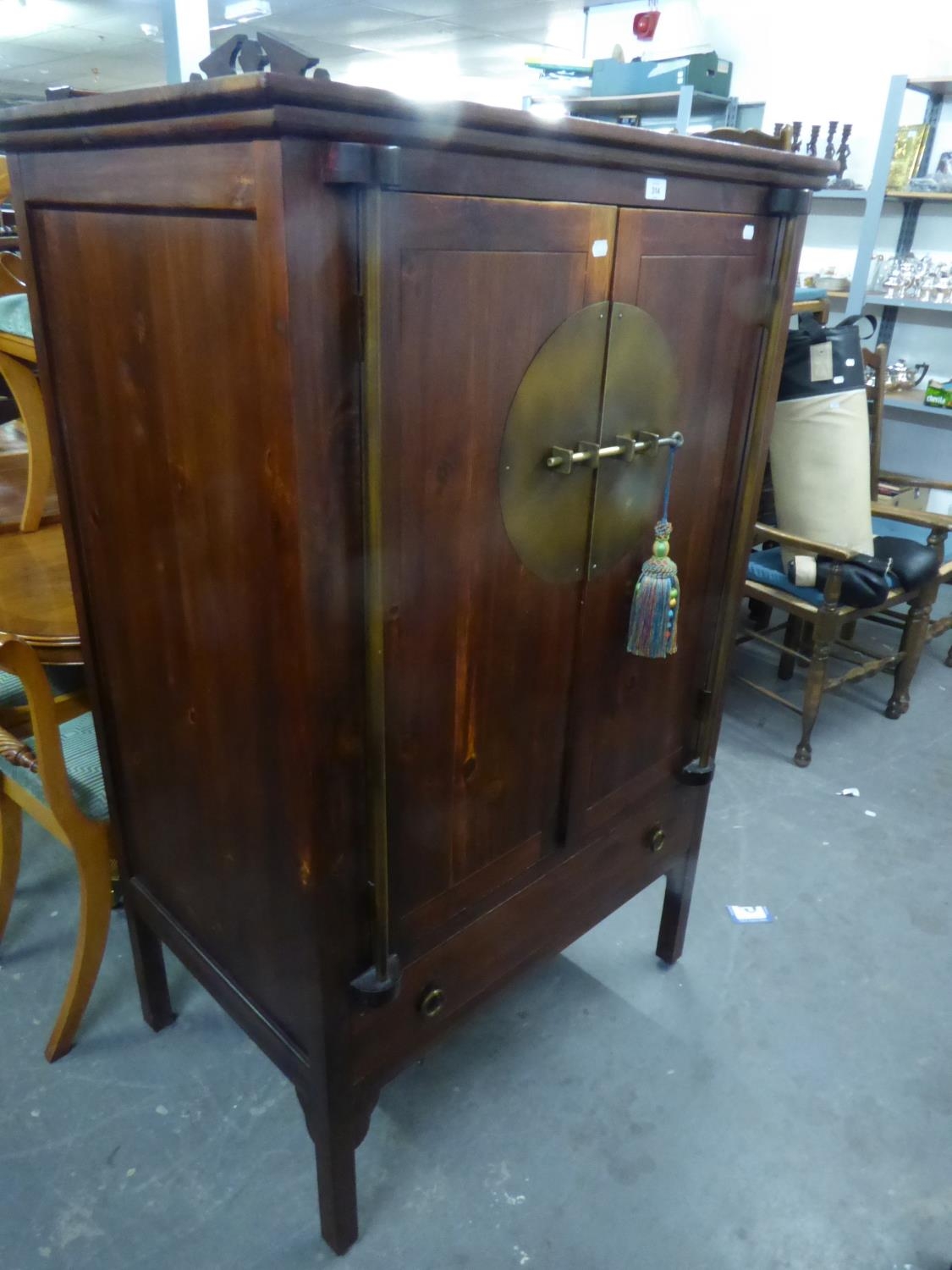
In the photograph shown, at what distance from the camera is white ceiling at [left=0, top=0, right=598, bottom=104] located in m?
5.93

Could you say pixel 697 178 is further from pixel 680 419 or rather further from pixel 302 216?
pixel 302 216

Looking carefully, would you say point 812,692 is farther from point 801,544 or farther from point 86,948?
point 86,948

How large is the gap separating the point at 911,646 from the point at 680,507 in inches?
71.6

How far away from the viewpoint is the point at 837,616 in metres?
2.44

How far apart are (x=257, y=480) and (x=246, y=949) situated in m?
0.68

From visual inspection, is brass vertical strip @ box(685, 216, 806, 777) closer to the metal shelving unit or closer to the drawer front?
the drawer front

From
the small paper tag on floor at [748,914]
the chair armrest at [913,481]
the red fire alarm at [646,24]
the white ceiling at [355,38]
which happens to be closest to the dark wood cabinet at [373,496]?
the small paper tag on floor at [748,914]

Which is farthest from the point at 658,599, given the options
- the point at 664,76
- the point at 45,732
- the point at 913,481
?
the point at 664,76

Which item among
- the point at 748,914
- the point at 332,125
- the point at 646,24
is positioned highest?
the point at 646,24

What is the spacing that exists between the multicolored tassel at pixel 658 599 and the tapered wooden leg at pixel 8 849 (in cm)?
123

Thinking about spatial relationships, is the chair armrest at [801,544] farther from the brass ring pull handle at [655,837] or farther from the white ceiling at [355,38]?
the white ceiling at [355,38]

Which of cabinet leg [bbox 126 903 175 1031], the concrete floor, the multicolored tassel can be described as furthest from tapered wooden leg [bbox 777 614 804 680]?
cabinet leg [bbox 126 903 175 1031]

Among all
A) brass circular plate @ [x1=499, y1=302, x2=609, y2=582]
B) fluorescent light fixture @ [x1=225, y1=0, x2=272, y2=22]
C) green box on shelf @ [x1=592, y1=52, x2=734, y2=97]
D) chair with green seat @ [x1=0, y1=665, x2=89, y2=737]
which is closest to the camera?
brass circular plate @ [x1=499, y1=302, x2=609, y2=582]

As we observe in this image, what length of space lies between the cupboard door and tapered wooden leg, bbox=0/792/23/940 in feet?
3.15
